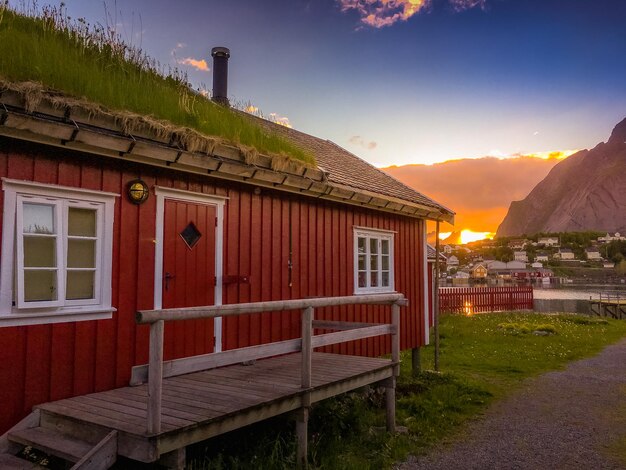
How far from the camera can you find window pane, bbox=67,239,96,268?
503 cm

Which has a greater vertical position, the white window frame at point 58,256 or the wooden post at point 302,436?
the white window frame at point 58,256

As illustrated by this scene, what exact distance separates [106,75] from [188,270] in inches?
106

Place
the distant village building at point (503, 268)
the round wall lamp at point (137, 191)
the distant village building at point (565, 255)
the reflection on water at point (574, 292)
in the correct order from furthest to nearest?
the distant village building at point (565, 255)
the distant village building at point (503, 268)
the reflection on water at point (574, 292)
the round wall lamp at point (137, 191)

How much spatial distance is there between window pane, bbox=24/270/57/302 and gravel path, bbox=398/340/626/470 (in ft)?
14.3

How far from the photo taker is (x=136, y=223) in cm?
559

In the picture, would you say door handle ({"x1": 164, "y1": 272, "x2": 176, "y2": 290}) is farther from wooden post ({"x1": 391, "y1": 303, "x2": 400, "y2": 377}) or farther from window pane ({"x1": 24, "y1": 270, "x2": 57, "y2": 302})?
wooden post ({"x1": 391, "y1": 303, "x2": 400, "y2": 377})

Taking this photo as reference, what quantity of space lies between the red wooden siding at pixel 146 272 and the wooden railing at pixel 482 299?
15.8 meters

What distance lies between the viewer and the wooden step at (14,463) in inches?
155

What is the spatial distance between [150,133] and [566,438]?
22.4ft

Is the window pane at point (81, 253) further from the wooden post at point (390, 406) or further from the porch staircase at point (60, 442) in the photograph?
the wooden post at point (390, 406)

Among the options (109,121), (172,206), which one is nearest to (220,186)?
(172,206)

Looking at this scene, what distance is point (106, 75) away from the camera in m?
6.12

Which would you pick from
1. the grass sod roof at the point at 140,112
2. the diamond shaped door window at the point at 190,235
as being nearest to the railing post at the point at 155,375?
the grass sod roof at the point at 140,112

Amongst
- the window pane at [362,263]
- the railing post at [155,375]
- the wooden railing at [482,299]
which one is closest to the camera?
the railing post at [155,375]
